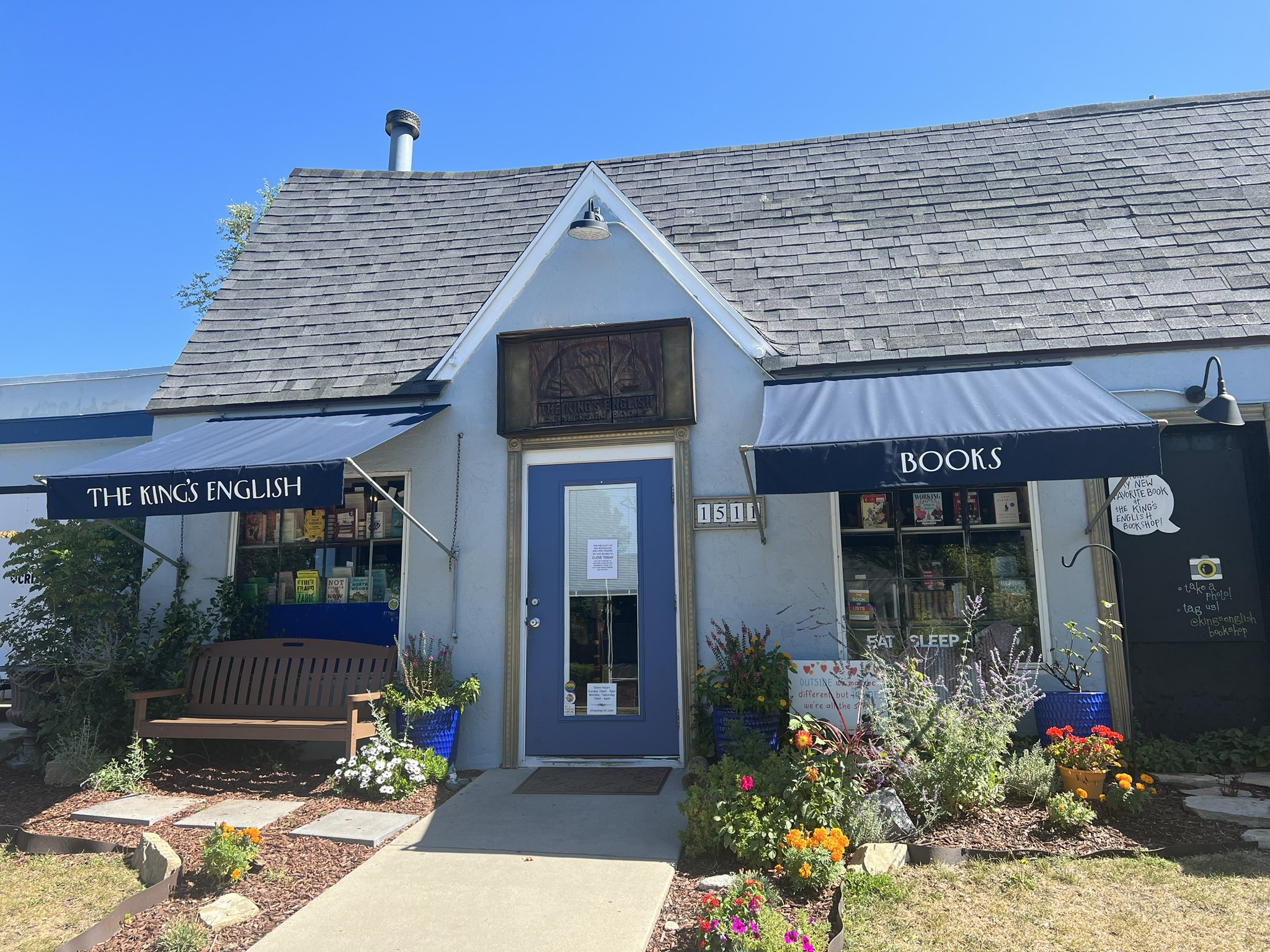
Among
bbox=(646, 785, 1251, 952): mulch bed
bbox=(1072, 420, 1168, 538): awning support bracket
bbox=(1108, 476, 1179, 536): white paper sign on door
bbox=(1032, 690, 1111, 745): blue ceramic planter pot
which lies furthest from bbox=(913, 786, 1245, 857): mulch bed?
bbox=(1108, 476, 1179, 536): white paper sign on door

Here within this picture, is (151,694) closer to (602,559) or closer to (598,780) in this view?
(598,780)

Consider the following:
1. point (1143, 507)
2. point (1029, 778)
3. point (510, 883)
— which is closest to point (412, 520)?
point (510, 883)

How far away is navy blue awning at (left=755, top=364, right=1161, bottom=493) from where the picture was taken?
5.22 meters

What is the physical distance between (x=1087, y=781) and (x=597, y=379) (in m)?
4.68

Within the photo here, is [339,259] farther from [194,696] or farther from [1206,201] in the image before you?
[1206,201]

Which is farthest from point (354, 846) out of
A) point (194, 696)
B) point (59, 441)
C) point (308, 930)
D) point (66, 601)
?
point (59, 441)

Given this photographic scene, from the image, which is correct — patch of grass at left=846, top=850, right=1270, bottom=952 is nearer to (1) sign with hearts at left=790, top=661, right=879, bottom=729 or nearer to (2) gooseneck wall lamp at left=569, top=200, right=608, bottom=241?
(1) sign with hearts at left=790, top=661, right=879, bottom=729

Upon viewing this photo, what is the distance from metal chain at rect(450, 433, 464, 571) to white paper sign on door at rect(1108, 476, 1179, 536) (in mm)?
5375

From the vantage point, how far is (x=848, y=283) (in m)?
7.99

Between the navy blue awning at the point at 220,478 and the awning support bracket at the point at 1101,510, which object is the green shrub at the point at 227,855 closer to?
the navy blue awning at the point at 220,478

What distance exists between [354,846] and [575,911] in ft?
5.61

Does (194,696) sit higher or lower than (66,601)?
lower

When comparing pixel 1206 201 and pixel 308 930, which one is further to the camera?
pixel 1206 201

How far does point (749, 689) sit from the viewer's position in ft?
20.4
